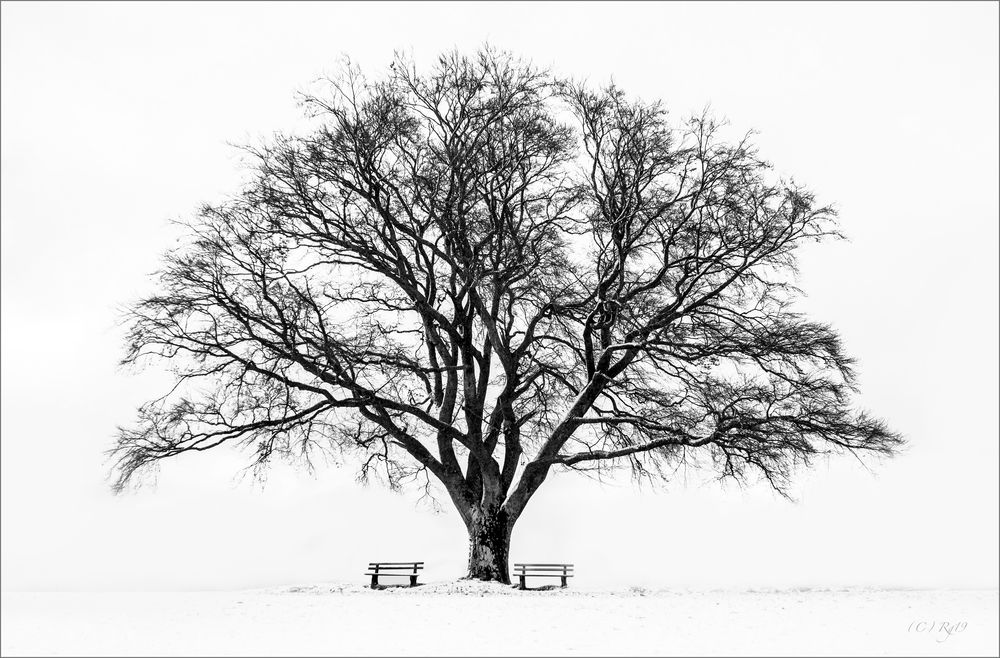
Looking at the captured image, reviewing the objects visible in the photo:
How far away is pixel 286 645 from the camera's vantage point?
31.1 ft

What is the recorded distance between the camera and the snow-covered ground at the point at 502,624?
30.5ft

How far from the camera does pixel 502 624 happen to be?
1098 cm

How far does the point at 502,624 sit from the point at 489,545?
7.06m

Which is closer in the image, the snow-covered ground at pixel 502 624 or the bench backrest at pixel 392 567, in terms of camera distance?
the snow-covered ground at pixel 502 624

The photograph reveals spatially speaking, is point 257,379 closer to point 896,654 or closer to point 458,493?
point 458,493

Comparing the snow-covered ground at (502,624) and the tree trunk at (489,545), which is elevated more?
the tree trunk at (489,545)

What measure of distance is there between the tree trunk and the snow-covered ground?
5.21 ft

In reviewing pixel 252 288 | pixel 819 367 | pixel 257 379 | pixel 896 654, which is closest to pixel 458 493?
pixel 257 379

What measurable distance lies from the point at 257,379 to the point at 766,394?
1050 cm

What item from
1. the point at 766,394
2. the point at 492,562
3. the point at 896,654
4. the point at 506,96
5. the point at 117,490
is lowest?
the point at 896,654

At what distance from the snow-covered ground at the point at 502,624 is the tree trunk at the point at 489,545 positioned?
1.59 metres

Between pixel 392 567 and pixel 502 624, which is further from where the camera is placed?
pixel 392 567

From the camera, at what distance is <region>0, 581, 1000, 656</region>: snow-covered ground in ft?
30.5

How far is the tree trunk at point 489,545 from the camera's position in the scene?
17.9 m
